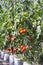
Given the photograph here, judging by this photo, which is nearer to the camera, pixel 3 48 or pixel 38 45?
pixel 38 45

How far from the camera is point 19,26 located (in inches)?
145

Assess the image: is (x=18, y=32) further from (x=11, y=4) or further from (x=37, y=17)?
(x=11, y=4)

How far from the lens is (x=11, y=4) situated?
14.2 feet

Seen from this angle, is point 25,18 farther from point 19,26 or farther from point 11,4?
point 11,4

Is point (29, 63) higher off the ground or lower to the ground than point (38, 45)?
lower

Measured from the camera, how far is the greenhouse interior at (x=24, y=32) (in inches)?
132

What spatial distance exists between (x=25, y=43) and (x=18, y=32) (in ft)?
0.78

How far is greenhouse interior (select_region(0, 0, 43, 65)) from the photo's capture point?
335 centimetres

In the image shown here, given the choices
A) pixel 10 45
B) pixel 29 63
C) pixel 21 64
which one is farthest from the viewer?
pixel 10 45

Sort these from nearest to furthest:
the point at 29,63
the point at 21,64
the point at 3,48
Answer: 1. the point at 29,63
2. the point at 21,64
3. the point at 3,48

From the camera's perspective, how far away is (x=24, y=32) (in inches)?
132

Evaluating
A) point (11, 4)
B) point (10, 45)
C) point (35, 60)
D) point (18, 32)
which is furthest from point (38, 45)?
point (11, 4)

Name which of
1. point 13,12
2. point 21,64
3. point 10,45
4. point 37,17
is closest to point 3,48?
point 10,45

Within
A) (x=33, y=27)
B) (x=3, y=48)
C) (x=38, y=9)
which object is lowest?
(x=3, y=48)
